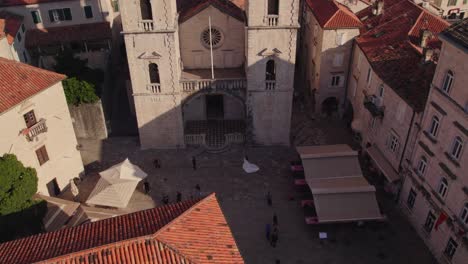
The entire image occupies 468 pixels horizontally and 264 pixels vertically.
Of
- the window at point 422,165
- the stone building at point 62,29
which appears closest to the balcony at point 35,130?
the stone building at point 62,29

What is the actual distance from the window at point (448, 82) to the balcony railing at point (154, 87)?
24.3 m

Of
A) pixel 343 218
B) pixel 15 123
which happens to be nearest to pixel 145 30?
pixel 15 123

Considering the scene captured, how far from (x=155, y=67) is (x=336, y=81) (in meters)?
19.7

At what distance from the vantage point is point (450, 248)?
3030 centimetres

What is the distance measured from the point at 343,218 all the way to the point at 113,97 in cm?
3211

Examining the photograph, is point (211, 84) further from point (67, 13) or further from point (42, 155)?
point (67, 13)

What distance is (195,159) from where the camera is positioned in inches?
1665

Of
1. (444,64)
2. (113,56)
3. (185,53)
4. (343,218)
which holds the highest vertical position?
(444,64)

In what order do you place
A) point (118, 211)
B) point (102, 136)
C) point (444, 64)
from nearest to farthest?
1. point (444, 64)
2. point (118, 211)
3. point (102, 136)

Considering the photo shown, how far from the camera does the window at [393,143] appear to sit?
3615 centimetres

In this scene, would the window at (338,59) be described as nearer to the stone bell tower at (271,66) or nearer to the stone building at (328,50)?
the stone building at (328,50)

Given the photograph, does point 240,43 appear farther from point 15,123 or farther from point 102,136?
point 15,123

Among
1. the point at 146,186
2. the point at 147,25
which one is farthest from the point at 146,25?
the point at 146,186

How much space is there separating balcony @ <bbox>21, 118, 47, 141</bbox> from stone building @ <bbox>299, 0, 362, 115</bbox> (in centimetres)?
2768
